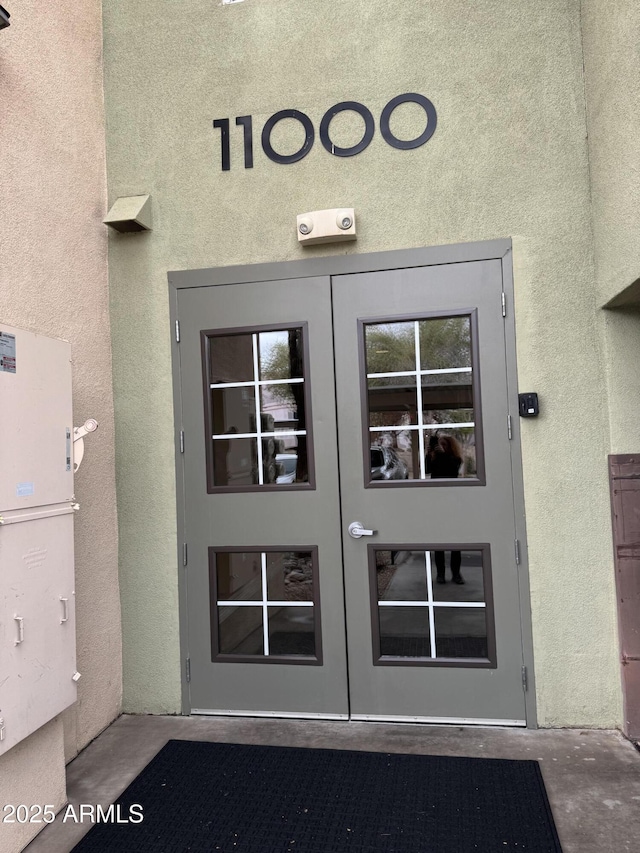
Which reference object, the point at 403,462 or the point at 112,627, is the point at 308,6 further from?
the point at 112,627

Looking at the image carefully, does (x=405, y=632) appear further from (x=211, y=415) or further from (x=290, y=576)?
(x=211, y=415)

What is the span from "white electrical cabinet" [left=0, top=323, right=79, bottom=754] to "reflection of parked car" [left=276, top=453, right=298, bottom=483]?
1.10 m

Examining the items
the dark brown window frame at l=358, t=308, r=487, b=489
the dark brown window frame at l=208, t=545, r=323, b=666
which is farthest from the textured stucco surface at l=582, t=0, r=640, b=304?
the dark brown window frame at l=208, t=545, r=323, b=666

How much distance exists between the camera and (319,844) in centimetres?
229

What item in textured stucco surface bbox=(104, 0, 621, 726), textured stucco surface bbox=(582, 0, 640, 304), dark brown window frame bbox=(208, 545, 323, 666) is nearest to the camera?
textured stucco surface bbox=(582, 0, 640, 304)

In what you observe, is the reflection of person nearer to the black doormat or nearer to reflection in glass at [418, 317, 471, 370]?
reflection in glass at [418, 317, 471, 370]

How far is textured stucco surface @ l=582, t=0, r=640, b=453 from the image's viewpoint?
2.51m

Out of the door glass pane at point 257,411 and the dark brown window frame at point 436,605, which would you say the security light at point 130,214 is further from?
the dark brown window frame at point 436,605

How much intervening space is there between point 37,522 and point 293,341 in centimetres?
160

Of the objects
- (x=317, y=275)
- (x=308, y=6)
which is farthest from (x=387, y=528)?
(x=308, y=6)

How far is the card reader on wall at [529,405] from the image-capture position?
310 centimetres

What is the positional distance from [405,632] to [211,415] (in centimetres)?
156

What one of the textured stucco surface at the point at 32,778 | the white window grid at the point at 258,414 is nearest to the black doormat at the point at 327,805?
the textured stucco surface at the point at 32,778

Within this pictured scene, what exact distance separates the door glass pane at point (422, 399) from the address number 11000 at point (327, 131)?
3.15 ft
